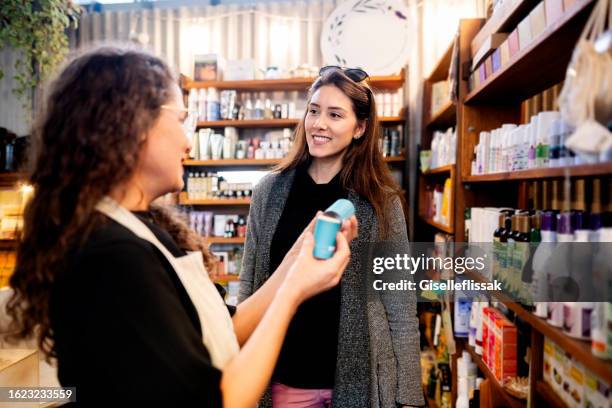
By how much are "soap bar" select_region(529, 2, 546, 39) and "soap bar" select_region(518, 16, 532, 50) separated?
0.09 ft

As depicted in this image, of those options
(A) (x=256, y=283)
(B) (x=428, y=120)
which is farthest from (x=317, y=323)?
(B) (x=428, y=120)

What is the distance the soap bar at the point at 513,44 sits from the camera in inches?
64.8

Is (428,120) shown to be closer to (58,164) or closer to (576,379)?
(576,379)

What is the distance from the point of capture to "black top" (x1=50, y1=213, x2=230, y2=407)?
0.75 meters

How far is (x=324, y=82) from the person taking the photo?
1.89 m

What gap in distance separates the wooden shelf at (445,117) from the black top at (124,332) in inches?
96.4

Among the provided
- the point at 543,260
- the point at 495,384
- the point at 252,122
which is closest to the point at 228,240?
the point at 252,122

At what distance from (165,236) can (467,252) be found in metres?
1.81

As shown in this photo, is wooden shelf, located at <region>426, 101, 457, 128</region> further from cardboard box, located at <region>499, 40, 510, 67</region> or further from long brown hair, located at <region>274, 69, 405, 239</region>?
long brown hair, located at <region>274, 69, 405, 239</region>

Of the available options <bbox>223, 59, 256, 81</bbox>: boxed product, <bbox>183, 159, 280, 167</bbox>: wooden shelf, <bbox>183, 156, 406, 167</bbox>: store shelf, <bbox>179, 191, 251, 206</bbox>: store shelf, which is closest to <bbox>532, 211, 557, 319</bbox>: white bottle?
<bbox>183, 156, 406, 167</bbox>: store shelf

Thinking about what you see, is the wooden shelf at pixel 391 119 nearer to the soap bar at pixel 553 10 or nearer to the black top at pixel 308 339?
the black top at pixel 308 339

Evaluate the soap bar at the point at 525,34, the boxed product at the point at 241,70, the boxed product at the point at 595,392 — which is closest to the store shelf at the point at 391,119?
the boxed product at the point at 241,70

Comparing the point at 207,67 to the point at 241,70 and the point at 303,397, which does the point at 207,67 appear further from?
the point at 303,397

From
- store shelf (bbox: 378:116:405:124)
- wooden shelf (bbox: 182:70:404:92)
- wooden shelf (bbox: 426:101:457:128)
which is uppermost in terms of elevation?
wooden shelf (bbox: 182:70:404:92)
